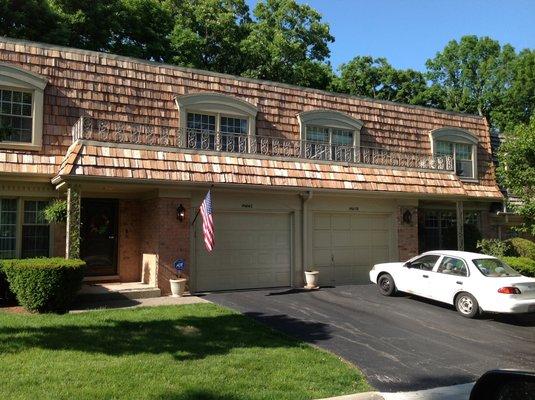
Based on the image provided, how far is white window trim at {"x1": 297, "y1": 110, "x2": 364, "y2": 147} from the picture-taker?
16734 millimetres

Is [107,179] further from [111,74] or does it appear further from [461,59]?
[461,59]

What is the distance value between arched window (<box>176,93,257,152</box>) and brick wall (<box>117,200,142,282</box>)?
2.43 meters

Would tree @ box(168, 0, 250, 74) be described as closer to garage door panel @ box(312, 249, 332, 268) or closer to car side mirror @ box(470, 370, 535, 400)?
garage door panel @ box(312, 249, 332, 268)

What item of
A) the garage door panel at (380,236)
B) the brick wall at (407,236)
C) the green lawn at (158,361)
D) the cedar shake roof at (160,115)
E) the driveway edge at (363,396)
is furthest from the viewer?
the brick wall at (407,236)

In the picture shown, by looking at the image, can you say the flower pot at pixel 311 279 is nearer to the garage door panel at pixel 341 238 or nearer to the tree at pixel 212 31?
the garage door panel at pixel 341 238

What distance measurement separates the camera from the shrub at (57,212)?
40.1 feet

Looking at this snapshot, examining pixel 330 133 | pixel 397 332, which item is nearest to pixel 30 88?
pixel 330 133

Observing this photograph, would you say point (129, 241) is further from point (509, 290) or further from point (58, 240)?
point (509, 290)

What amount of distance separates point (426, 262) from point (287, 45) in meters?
22.5

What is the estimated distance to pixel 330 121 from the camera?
17.3 m

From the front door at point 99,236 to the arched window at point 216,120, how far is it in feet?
9.66

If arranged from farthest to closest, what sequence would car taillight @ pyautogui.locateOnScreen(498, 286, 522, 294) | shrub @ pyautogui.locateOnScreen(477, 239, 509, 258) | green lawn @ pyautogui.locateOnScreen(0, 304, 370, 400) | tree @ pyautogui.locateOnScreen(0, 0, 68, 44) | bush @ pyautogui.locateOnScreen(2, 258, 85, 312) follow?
tree @ pyautogui.locateOnScreen(0, 0, 68, 44) → shrub @ pyautogui.locateOnScreen(477, 239, 509, 258) → car taillight @ pyautogui.locateOnScreen(498, 286, 522, 294) → bush @ pyautogui.locateOnScreen(2, 258, 85, 312) → green lawn @ pyautogui.locateOnScreen(0, 304, 370, 400)

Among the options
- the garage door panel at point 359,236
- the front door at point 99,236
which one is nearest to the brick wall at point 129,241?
the front door at point 99,236

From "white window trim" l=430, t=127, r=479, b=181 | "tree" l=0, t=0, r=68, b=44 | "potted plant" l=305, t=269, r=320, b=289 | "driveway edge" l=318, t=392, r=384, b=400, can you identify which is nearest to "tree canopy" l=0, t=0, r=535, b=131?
"tree" l=0, t=0, r=68, b=44
